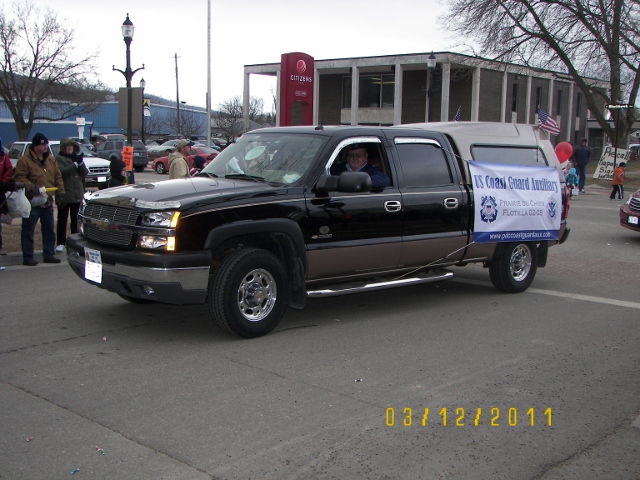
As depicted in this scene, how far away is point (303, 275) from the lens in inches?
265

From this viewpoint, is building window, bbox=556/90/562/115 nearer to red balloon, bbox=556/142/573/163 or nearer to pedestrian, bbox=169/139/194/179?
red balloon, bbox=556/142/573/163

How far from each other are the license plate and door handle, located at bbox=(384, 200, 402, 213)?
2888 millimetres

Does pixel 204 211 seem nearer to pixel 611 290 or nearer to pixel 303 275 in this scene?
pixel 303 275

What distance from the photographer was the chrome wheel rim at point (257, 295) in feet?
20.9

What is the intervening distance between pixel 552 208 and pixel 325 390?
5.17m

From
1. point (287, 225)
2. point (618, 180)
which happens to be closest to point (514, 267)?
point (287, 225)

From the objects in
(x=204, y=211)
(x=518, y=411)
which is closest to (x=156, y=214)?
(x=204, y=211)

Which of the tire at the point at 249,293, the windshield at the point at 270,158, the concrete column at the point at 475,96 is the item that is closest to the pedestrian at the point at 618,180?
the windshield at the point at 270,158

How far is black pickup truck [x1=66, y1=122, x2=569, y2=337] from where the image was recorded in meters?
6.09

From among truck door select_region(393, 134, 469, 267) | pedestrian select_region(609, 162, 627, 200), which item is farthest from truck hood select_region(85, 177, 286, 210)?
pedestrian select_region(609, 162, 627, 200)

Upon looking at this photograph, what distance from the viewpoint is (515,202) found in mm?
8758

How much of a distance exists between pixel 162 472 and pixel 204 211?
8.81 feet

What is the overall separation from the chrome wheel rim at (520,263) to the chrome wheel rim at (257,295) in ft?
12.4

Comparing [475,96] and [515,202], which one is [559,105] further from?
[515,202]
